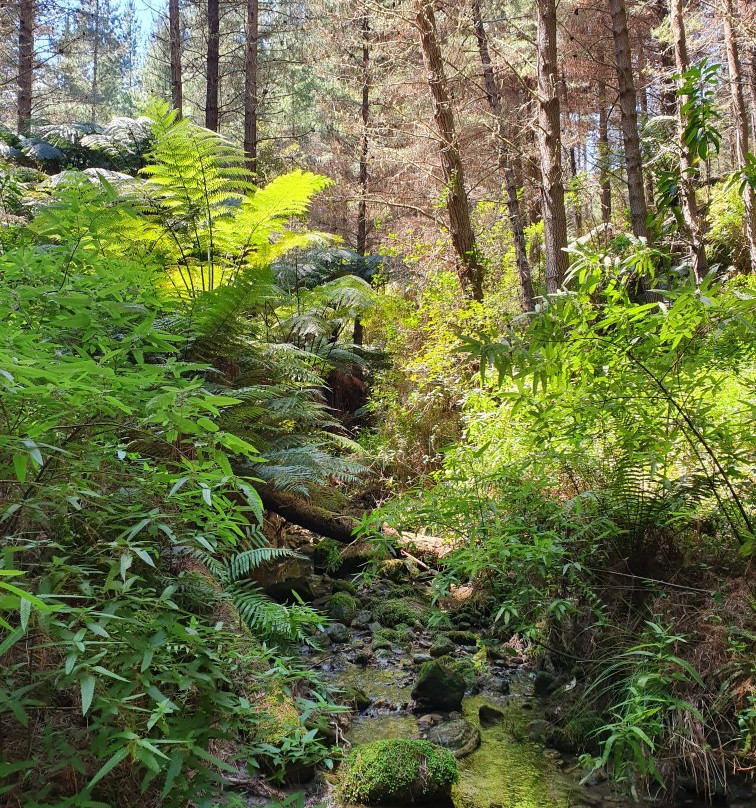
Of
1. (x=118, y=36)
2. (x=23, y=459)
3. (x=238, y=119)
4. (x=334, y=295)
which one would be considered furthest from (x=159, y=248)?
(x=118, y=36)

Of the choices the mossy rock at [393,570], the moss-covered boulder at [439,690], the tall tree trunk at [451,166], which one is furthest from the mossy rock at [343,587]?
the tall tree trunk at [451,166]

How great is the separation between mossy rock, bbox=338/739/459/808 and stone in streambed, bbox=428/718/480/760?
0.26 metres

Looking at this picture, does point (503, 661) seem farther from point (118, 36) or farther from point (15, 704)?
point (118, 36)

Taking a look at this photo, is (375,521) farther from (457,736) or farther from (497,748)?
(497,748)

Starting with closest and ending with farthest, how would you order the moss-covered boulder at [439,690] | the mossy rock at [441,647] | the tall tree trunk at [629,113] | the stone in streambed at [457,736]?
the stone in streambed at [457,736]
the moss-covered boulder at [439,690]
the mossy rock at [441,647]
the tall tree trunk at [629,113]

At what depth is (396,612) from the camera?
4.89 meters

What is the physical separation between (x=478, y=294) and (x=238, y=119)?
1704 cm

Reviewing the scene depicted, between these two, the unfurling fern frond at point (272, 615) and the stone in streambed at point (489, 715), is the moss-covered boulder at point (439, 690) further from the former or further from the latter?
the unfurling fern frond at point (272, 615)

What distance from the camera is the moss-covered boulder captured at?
3.59 m

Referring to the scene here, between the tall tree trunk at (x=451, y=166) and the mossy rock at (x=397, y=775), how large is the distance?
5.54 meters

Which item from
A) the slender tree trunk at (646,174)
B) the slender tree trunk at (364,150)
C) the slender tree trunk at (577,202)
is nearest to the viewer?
the slender tree trunk at (577,202)

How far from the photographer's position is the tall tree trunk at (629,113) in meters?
5.89

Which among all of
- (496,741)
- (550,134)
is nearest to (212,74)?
(550,134)

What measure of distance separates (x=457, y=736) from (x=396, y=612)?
167 cm
